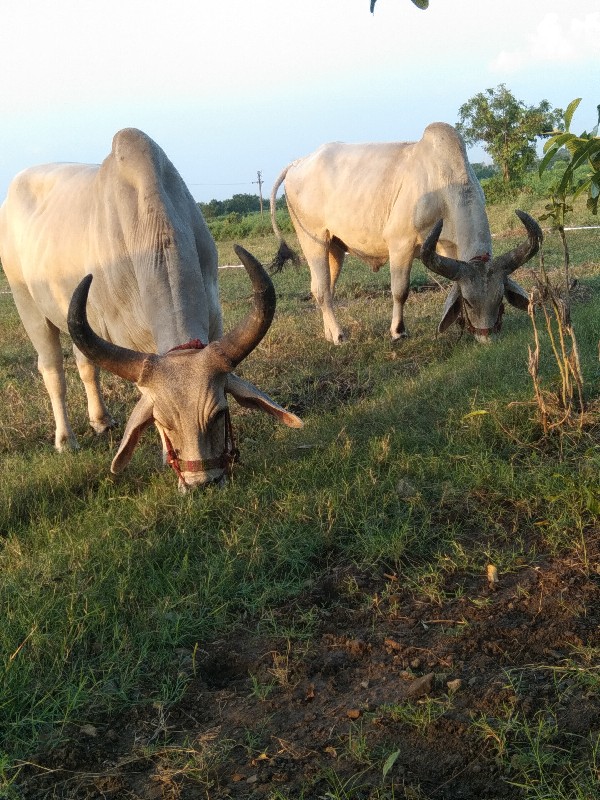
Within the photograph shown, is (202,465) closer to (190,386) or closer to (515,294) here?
(190,386)

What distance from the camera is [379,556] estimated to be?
3.46 meters

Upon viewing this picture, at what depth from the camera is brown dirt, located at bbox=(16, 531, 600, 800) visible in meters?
2.32

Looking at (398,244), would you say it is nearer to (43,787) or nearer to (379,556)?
(379,556)

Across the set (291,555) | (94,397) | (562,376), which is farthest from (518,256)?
(291,555)

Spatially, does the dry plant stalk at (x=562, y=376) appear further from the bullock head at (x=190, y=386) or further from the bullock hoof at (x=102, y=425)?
the bullock hoof at (x=102, y=425)

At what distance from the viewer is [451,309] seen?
7258mm

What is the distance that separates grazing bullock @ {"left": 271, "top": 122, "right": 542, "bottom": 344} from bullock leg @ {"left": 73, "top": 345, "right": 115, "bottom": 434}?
8.73 ft

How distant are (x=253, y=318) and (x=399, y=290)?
4140mm

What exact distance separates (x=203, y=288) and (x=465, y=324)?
3350 mm

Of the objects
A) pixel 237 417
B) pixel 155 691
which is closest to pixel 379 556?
pixel 155 691

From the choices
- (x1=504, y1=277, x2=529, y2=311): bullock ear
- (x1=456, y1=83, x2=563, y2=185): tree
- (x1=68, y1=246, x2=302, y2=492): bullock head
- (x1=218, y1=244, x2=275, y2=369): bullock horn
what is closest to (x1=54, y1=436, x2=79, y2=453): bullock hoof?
(x1=68, y1=246, x2=302, y2=492): bullock head

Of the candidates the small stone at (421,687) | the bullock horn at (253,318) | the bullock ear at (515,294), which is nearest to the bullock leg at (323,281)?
the bullock ear at (515,294)

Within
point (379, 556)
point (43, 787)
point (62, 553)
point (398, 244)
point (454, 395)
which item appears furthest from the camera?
point (398, 244)

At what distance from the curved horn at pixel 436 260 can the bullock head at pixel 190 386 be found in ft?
9.96
